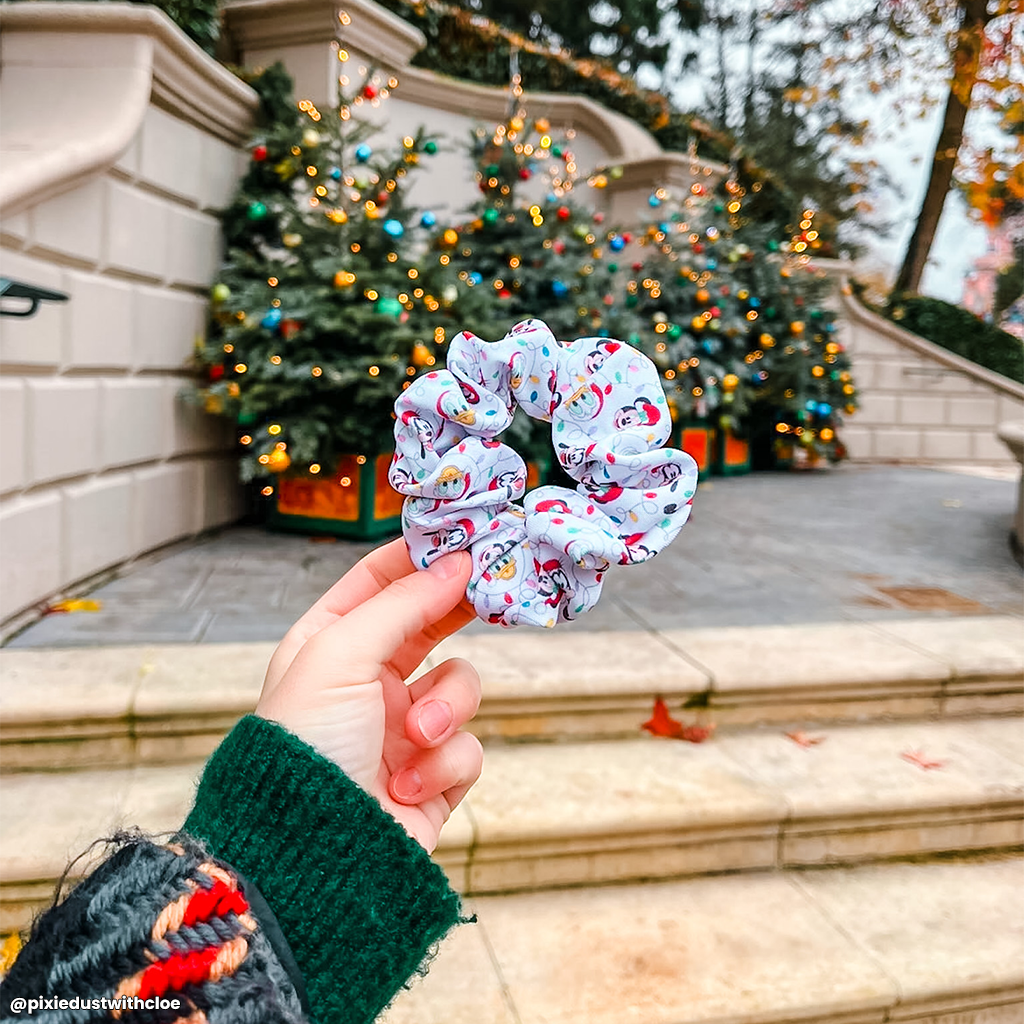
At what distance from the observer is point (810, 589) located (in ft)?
13.3

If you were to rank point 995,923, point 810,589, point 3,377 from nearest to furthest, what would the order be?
point 995,923 → point 3,377 → point 810,589

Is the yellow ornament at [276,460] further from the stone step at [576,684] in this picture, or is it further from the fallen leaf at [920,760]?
the fallen leaf at [920,760]

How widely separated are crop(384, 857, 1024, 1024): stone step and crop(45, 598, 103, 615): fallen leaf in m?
2.01

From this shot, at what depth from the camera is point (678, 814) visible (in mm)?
2252

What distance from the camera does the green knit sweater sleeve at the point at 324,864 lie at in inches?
28.9

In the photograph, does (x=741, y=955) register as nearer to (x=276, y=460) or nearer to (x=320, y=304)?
(x=276, y=460)

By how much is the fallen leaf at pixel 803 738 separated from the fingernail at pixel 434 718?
2128mm

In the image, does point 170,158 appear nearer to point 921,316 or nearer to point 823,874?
point 823,874

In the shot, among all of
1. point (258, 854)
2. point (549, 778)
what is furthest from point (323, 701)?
point (549, 778)

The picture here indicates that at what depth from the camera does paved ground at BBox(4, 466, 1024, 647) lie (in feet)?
10.7

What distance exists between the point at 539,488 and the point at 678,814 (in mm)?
1544

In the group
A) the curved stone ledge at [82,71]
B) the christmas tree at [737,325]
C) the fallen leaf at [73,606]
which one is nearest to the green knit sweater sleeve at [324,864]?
the fallen leaf at [73,606]

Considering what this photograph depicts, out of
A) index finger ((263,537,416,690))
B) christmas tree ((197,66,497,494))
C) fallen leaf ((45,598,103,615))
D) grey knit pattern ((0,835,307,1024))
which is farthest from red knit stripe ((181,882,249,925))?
christmas tree ((197,66,497,494))

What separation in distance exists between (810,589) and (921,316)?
27.9ft
